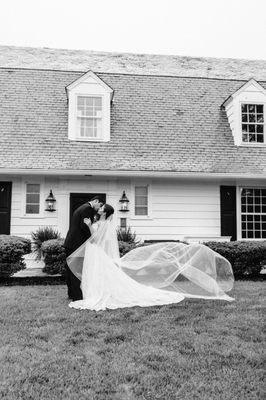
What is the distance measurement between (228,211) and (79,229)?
22.7 ft

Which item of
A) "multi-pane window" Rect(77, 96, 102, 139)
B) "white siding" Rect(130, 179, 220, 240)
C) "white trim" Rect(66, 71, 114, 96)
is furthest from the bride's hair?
"white trim" Rect(66, 71, 114, 96)

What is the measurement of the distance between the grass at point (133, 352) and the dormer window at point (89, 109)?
7.85 m

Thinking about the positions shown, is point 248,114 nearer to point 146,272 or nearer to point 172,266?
point 172,266

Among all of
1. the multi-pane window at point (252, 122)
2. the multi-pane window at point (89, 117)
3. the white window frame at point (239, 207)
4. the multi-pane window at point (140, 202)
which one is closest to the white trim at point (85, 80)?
the multi-pane window at point (89, 117)

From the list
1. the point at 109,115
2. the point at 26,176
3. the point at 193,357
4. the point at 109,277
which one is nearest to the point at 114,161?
the point at 109,115

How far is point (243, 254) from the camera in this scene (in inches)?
461

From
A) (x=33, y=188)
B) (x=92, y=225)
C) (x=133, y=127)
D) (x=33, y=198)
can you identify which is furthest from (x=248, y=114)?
(x=92, y=225)

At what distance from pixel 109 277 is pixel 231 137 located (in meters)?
8.82

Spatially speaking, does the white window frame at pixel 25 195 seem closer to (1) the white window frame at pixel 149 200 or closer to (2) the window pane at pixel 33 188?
(2) the window pane at pixel 33 188

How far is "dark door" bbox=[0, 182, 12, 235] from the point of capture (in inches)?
530

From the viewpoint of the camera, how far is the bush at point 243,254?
11.7m

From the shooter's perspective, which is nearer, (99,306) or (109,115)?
(99,306)

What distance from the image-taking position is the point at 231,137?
1521cm

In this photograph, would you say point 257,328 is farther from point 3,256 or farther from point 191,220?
point 191,220
